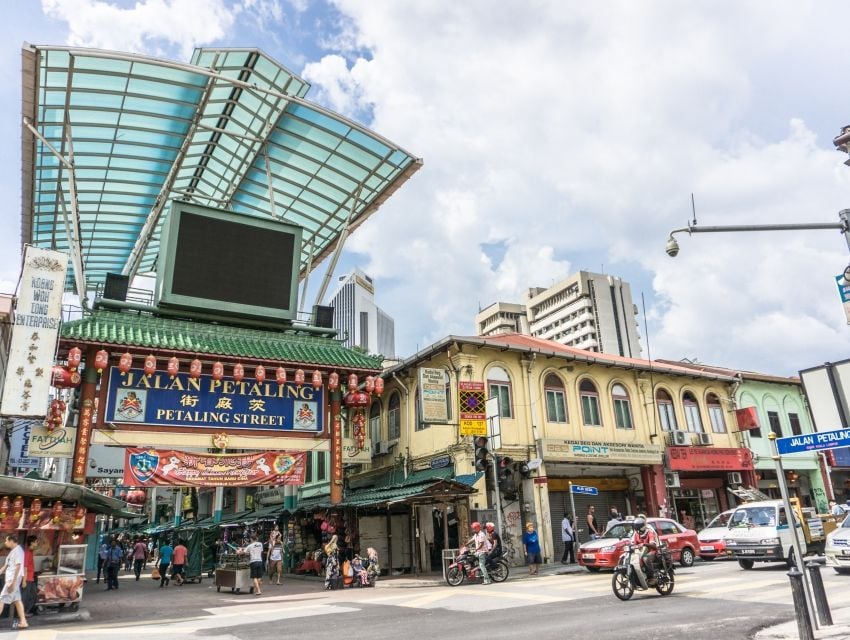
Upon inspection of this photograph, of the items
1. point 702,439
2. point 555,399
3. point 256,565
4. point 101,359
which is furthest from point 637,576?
point 702,439

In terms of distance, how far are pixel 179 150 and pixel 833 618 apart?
26817 millimetres

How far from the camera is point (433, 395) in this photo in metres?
23.3

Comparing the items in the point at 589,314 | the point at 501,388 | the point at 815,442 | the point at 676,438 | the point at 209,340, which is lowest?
the point at 815,442

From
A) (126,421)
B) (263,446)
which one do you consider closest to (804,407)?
(263,446)

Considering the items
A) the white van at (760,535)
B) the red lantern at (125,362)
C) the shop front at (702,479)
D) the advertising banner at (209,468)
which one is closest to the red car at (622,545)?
the white van at (760,535)

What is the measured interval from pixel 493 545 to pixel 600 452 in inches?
356

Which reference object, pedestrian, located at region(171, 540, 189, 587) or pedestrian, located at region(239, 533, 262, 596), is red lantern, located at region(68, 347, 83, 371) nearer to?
pedestrian, located at region(239, 533, 262, 596)

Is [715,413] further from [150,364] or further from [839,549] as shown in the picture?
[150,364]

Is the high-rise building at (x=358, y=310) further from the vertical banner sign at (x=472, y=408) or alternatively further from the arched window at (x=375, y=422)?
the vertical banner sign at (x=472, y=408)

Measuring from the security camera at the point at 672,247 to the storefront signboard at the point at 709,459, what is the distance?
60.3 ft

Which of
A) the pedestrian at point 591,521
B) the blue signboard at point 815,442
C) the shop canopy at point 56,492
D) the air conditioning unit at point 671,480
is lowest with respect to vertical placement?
the pedestrian at point 591,521

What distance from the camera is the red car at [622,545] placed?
18.6 meters

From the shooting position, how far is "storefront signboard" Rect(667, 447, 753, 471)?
28594 mm

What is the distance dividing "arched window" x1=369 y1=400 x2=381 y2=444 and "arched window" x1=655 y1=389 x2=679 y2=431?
12936 millimetres
